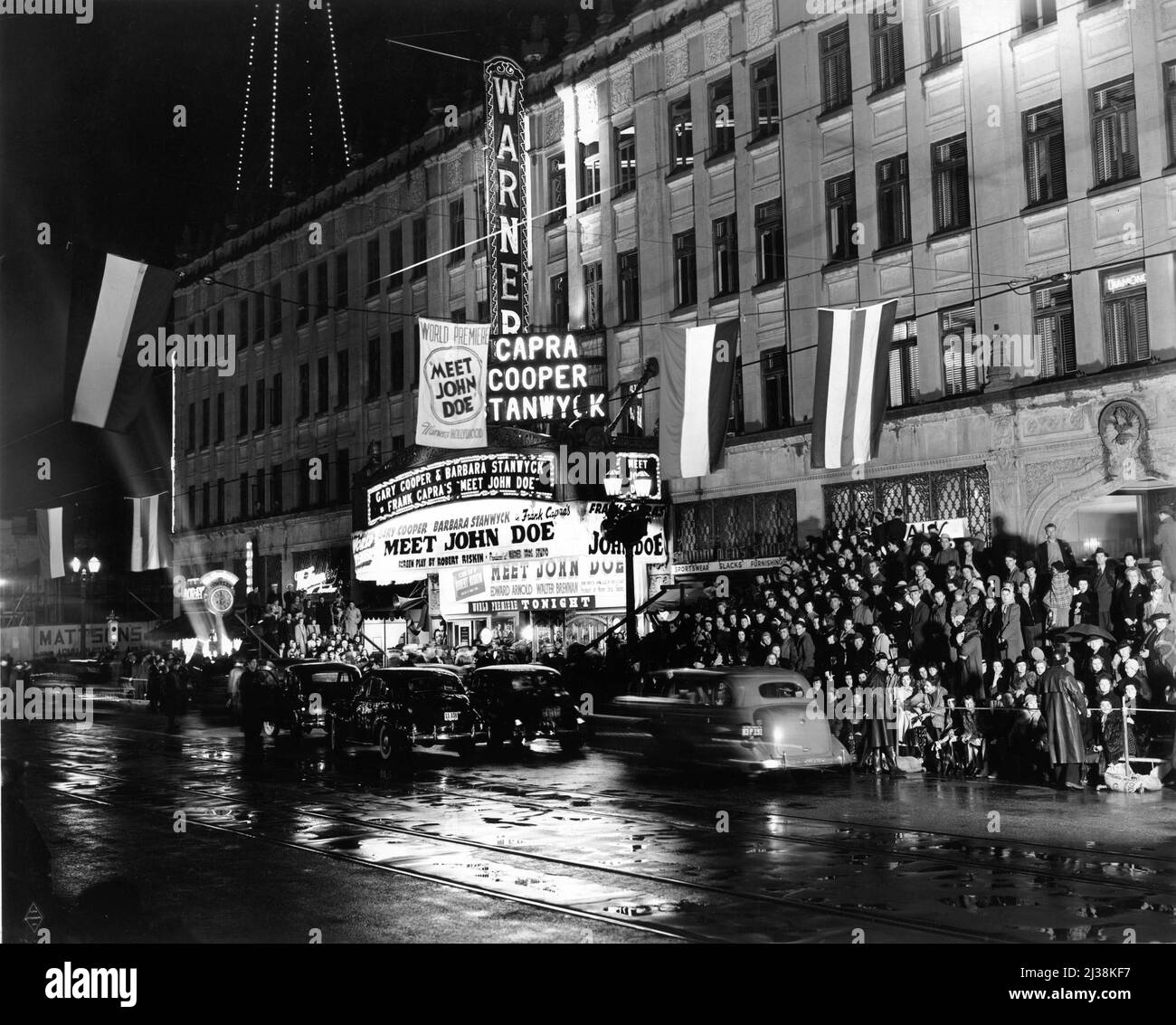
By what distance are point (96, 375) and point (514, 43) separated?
→ 33506mm

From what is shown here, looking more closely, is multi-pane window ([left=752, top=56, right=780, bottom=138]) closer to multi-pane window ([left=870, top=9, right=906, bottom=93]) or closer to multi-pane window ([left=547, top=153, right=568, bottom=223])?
multi-pane window ([left=870, top=9, right=906, bottom=93])

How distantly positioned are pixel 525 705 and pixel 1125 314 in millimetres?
12932

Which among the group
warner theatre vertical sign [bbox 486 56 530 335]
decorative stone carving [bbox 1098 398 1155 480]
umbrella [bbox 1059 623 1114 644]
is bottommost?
umbrella [bbox 1059 623 1114 644]

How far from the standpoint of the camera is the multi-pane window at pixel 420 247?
45.3 m

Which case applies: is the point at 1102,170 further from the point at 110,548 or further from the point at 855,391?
the point at 110,548

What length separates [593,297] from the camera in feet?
123

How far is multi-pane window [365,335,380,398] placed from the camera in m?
48.7

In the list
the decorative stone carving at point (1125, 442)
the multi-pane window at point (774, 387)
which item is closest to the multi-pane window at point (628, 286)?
the multi-pane window at point (774, 387)

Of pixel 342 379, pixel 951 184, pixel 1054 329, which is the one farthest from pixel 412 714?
pixel 342 379

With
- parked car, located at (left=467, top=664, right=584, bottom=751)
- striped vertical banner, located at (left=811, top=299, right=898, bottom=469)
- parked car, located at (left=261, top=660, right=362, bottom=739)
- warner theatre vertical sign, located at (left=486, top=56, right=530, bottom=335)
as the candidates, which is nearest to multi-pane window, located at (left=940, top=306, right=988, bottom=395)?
striped vertical banner, located at (left=811, top=299, right=898, bottom=469)

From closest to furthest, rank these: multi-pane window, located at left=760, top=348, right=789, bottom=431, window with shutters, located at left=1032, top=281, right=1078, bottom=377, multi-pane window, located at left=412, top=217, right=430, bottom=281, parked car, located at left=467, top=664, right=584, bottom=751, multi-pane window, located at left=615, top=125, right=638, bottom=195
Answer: parked car, located at left=467, top=664, right=584, bottom=751, window with shutters, located at left=1032, top=281, right=1078, bottom=377, multi-pane window, located at left=760, top=348, right=789, bottom=431, multi-pane window, located at left=615, top=125, right=638, bottom=195, multi-pane window, located at left=412, top=217, right=430, bottom=281

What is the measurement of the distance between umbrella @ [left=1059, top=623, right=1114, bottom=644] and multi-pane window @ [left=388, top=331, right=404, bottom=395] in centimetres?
3206

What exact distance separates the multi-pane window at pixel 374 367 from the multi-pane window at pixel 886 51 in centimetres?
2435
